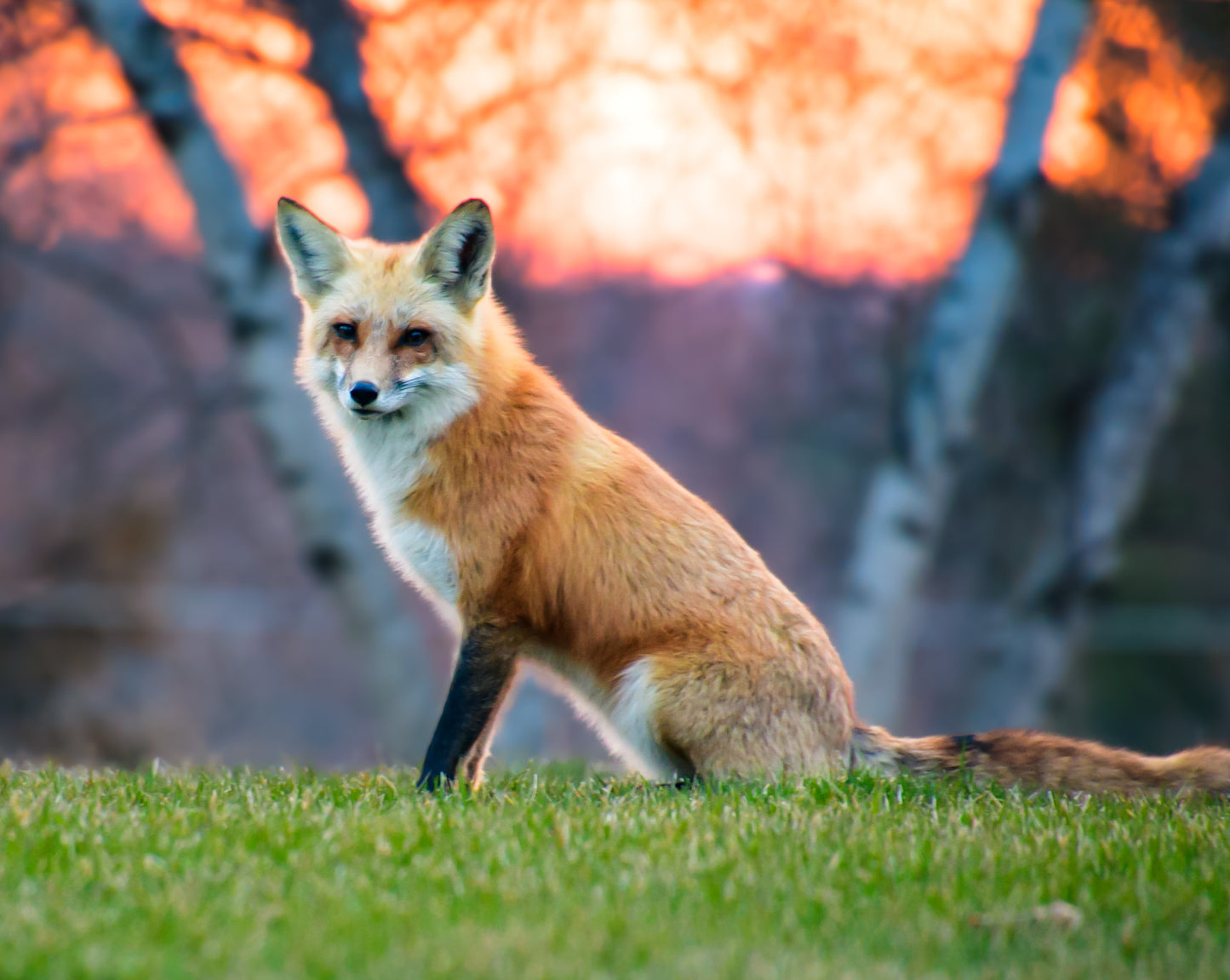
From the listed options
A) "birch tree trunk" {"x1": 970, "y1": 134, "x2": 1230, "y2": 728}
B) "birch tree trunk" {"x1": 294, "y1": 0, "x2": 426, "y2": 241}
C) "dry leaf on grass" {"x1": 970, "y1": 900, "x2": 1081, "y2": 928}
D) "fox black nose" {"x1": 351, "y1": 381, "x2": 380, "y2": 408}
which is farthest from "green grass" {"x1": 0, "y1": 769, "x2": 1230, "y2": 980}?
"birch tree trunk" {"x1": 970, "y1": 134, "x2": 1230, "y2": 728}

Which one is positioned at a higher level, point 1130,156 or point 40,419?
point 1130,156

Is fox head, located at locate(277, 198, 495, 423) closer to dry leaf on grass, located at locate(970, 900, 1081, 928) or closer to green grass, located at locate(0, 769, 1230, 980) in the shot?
green grass, located at locate(0, 769, 1230, 980)

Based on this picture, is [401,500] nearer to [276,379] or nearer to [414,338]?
[414,338]

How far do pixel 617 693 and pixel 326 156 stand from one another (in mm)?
7573

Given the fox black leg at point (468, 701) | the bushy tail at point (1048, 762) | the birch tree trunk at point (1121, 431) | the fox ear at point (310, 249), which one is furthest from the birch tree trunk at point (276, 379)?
the birch tree trunk at point (1121, 431)

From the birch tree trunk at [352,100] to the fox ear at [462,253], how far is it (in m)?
5.17

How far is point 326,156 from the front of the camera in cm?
1070

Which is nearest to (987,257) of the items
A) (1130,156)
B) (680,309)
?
(1130,156)

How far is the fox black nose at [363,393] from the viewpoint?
4.64 metres

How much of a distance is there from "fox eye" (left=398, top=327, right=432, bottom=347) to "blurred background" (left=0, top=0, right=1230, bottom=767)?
2381 millimetres

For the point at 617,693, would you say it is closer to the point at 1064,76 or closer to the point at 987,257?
the point at 987,257

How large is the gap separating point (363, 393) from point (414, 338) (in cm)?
41

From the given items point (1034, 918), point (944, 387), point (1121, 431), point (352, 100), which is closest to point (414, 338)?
point (1034, 918)

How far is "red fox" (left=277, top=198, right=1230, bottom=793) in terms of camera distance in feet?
15.1
